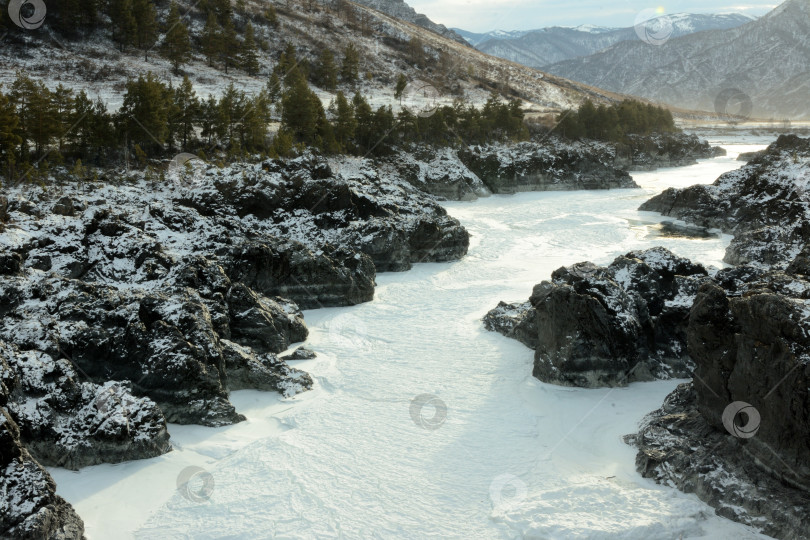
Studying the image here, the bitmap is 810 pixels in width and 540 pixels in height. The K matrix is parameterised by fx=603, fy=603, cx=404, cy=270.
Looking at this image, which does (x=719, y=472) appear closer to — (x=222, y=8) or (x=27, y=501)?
(x=27, y=501)

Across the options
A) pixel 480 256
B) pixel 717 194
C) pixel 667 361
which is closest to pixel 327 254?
pixel 480 256

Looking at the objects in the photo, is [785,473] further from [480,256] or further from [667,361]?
[480,256]

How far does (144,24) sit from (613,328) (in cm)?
6086

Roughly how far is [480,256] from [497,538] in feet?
64.0

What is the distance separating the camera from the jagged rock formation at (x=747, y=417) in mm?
8695

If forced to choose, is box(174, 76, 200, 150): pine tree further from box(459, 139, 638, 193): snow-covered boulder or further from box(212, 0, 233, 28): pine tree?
box(212, 0, 233, 28): pine tree

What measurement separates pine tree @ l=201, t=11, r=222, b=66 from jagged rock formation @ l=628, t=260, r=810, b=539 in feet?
201

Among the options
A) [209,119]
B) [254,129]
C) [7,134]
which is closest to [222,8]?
[254,129]
